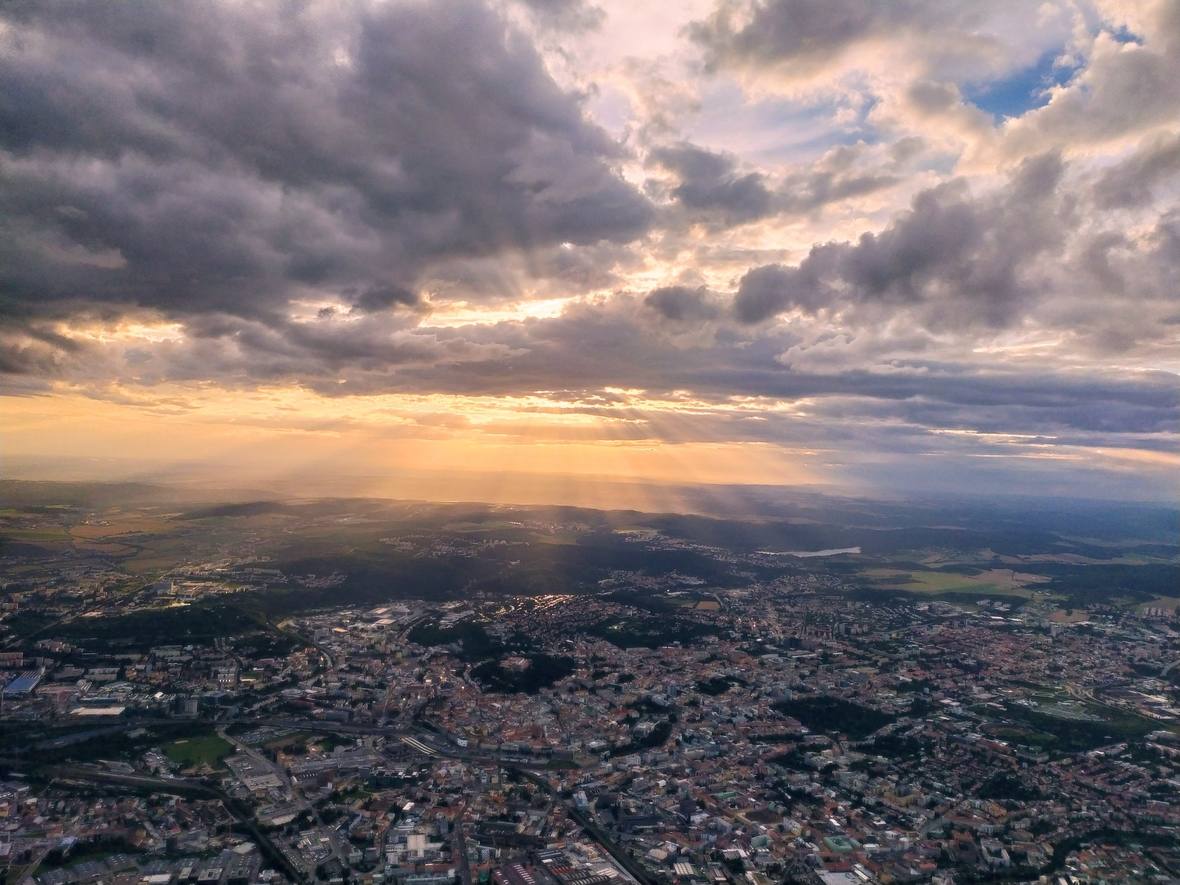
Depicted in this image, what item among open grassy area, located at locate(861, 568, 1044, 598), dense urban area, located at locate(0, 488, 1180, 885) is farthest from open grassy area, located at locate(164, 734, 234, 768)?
open grassy area, located at locate(861, 568, 1044, 598)

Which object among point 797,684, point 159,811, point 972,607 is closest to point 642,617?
point 797,684

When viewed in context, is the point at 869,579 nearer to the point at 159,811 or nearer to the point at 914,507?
the point at 159,811

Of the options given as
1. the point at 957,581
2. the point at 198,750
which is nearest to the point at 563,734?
the point at 198,750

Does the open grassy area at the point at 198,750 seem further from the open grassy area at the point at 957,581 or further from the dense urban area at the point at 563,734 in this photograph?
the open grassy area at the point at 957,581

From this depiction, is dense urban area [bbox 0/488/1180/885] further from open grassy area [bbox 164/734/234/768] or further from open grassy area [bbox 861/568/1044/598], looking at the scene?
open grassy area [bbox 861/568/1044/598]

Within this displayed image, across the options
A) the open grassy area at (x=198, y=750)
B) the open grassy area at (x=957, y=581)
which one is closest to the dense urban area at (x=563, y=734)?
the open grassy area at (x=198, y=750)

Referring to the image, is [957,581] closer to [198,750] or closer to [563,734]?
[563,734]

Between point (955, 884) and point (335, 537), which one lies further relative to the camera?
point (335, 537)
